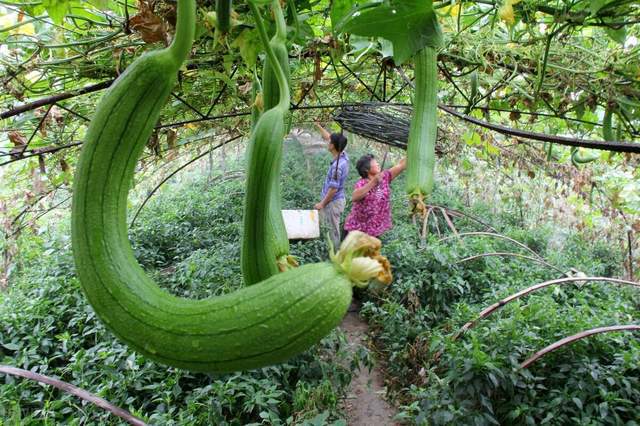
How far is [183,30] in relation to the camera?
0.46 metres

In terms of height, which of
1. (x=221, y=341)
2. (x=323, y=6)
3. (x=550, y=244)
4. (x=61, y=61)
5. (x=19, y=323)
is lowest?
(x=550, y=244)

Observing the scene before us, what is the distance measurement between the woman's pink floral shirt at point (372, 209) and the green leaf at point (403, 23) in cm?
341

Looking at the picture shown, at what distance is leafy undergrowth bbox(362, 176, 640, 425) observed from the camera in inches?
92.4

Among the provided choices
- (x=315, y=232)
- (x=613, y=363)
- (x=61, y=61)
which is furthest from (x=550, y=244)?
(x=61, y=61)

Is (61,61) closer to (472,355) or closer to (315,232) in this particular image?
(472,355)

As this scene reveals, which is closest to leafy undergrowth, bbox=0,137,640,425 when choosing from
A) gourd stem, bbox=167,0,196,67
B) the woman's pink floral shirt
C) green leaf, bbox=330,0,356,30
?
the woman's pink floral shirt

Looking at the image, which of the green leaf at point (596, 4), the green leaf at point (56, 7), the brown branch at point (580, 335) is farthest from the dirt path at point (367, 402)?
the green leaf at point (56, 7)

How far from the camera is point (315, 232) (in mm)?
4605

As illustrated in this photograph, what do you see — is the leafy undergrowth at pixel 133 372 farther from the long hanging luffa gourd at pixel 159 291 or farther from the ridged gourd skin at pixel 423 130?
the long hanging luffa gourd at pixel 159 291

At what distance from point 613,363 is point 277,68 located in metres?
2.66

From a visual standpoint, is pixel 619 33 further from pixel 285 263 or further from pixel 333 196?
pixel 333 196

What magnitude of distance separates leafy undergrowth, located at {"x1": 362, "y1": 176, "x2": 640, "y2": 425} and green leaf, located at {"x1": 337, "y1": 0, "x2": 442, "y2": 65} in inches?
78.6

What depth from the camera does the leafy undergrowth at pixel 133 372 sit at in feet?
7.95

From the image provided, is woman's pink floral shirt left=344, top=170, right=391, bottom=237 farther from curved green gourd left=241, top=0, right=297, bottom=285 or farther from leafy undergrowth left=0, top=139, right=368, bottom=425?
curved green gourd left=241, top=0, right=297, bottom=285
